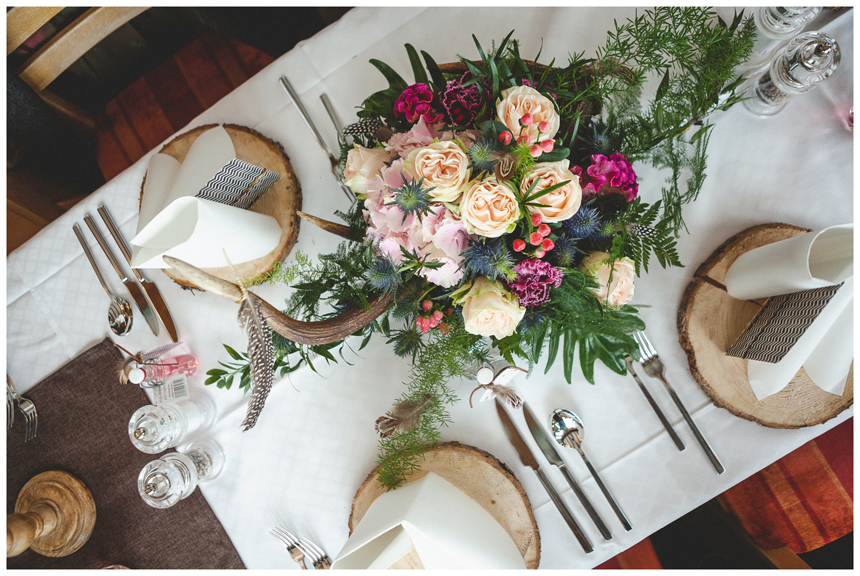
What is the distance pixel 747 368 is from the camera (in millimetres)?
967

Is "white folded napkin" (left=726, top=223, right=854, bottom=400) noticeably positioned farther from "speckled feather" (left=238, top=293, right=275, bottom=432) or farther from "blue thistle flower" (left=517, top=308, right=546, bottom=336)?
"speckled feather" (left=238, top=293, right=275, bottom=432)

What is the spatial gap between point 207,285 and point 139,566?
909mm

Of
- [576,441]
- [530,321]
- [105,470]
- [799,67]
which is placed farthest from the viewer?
[105,470]

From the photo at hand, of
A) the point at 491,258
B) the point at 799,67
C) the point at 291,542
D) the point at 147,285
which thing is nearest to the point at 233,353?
the point at 147,285

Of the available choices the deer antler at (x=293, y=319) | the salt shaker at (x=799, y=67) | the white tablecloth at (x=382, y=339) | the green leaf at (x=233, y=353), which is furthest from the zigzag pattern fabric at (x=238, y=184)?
the salt shaker at (x=799, y=67)

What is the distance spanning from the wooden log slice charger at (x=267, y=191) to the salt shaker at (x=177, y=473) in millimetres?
412

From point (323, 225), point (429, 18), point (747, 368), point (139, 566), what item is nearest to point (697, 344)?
point (747, 368)

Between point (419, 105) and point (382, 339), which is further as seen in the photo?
point (382, 339)

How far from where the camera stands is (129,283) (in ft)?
3.77

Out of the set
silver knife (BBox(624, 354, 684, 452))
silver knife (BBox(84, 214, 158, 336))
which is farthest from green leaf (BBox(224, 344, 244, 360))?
silver knife (BBox(624, 354, 684, 452))

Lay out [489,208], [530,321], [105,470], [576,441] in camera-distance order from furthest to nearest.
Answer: [105,470], [576,441], [530,321], [489,208]

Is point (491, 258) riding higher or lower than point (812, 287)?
higher

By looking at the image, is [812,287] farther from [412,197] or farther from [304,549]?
[304,549]

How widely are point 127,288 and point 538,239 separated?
109cm
